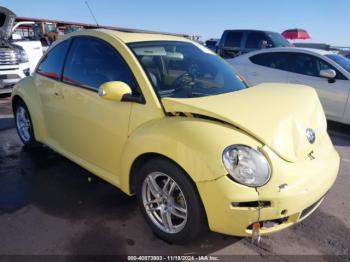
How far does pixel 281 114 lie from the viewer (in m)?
2.69

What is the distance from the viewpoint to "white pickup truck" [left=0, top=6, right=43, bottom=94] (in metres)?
8.15

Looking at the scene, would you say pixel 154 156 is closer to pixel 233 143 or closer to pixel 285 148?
pixel 233 143

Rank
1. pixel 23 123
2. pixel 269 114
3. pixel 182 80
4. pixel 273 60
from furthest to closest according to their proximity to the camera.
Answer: pixel 273 60
pixel 23 123
pixel 182 80
pixel 269 114

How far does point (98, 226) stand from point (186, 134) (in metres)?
1.25

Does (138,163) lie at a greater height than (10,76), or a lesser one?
greater

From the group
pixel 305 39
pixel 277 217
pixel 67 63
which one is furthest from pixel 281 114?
pixel 305 39

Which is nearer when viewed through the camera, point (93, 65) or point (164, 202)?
point (164, 202)

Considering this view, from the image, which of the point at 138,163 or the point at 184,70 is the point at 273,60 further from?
the point at 138,163

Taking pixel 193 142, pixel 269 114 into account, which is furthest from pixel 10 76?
pixel 269 114

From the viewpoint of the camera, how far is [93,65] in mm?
3316

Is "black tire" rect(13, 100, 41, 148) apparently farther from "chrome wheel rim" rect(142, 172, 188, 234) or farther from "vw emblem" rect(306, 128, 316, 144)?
"vw emblem" rect(306, 128, 316, 144)

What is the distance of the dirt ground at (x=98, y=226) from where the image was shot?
2693 mm

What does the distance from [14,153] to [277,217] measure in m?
3.74

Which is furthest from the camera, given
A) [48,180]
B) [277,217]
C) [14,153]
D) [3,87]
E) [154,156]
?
[3,87]
